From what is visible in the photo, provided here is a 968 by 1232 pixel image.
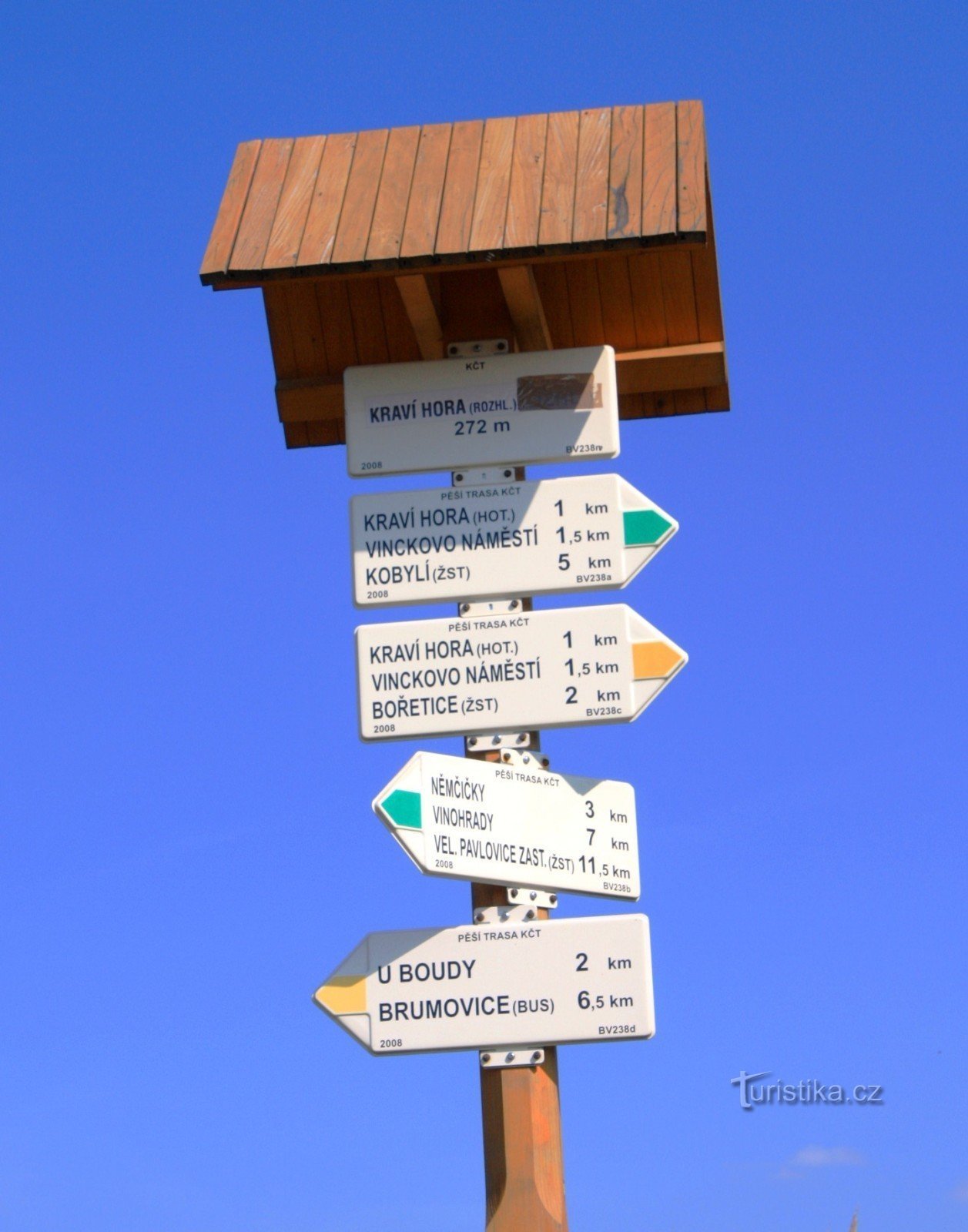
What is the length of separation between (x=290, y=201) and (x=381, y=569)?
43.8 inches

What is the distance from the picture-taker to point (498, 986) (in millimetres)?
4504

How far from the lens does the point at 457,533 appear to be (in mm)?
4961

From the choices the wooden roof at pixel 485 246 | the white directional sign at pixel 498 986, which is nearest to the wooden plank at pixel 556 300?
the wooden roof at pixel 485 246

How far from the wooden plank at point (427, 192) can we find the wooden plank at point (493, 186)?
4.5 inches

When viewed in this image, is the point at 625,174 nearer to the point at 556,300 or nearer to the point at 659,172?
the point at 659,172

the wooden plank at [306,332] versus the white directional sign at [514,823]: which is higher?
the wooden plank at [306,332]

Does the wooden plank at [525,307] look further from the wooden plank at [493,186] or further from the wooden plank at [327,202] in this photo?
the wooden plank at [327,202]

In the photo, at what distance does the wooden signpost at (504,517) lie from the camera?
4.50 m

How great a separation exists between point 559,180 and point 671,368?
939mm

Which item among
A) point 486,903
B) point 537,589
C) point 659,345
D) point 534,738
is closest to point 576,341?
point 659,345

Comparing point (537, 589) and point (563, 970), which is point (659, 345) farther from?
point (563, 970)

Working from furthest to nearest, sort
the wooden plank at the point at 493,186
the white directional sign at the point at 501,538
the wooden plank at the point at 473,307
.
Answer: the wooden plank at the point at 473,307 → the white directional sign at the point at 501,538 → the wooden plank at the point at 493,186

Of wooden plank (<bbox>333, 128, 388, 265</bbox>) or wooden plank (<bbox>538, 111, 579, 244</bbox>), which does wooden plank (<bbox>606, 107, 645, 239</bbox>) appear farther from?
wooden plank (<bbox>333, 128, 388, 265</bbox>)

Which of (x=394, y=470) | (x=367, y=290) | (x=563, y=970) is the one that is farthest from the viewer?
(x=367, y=290)
